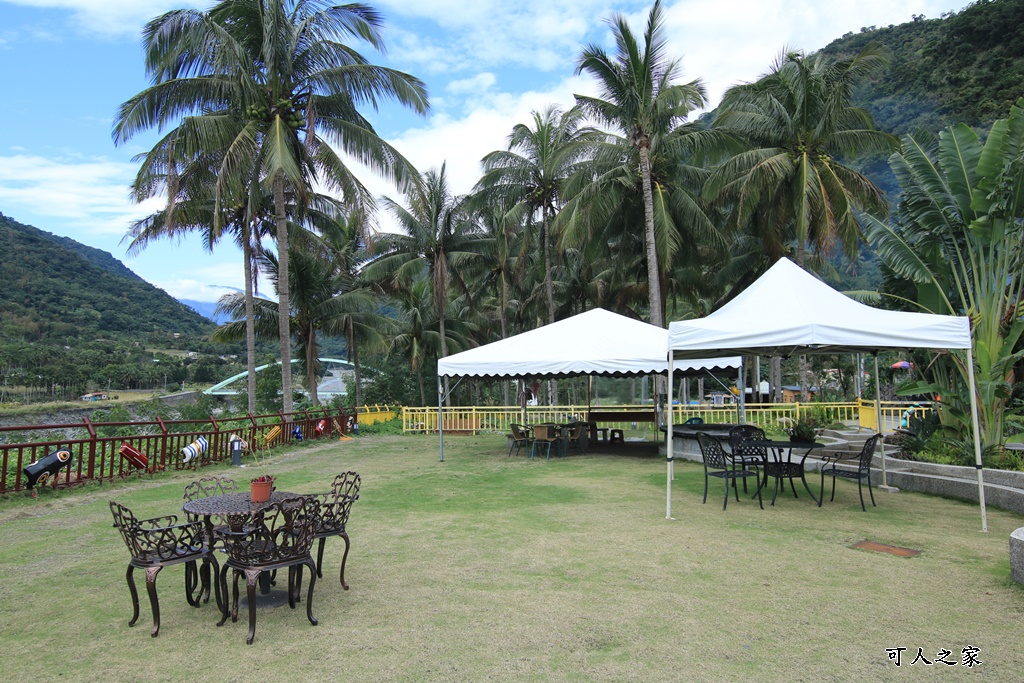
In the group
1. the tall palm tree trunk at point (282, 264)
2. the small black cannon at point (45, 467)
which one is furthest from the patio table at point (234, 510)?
the tall palm tree trunk at point (282, 264)

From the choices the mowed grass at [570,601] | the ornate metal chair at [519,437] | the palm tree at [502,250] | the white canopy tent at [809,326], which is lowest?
the mowed grass at [570,601]

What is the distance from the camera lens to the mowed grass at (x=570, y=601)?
142 inches

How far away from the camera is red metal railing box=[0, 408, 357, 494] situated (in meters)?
9.12

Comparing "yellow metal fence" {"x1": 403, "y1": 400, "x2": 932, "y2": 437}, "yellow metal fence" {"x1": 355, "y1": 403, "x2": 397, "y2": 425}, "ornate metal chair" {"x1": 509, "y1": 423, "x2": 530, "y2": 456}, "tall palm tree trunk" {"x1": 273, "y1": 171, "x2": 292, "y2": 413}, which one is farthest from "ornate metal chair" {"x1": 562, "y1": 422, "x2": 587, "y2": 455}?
"yellow metal fence" {"x1": 355, "y1": 403, "x2": 397, "y2": 425}

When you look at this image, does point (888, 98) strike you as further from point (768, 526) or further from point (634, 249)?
point (768, 526)

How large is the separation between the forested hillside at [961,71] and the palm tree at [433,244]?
20547 mm

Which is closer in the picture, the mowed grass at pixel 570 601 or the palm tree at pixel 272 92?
the mowed grass at pixel 570 601

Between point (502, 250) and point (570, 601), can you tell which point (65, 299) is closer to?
point (502, 250)

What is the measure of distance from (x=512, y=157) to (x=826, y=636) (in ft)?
70.0

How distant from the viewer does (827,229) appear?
17734mm

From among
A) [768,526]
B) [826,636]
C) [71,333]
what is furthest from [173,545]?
[71,333]

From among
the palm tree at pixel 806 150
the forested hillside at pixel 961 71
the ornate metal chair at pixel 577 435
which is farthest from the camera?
the forested hillside at pixel 961 71

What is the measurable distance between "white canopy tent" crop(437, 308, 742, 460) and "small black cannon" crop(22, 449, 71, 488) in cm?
625

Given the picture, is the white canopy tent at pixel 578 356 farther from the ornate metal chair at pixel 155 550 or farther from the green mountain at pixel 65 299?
the green mountain at pixel 65 299
